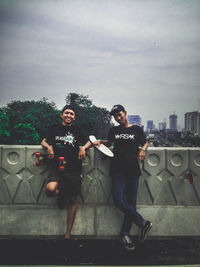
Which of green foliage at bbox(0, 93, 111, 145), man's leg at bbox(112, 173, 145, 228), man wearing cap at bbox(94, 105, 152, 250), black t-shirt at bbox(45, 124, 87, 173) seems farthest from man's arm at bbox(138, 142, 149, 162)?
green foliage at bbox(0, 93, 111, 145)

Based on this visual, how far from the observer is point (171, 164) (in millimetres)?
4133

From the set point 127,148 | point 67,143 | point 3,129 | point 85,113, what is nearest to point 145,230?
point 127,148

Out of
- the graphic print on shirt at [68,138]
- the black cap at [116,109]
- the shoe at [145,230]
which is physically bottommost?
the shoe at [145,230]

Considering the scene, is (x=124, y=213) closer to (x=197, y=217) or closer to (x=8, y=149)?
(x=197, y=217)

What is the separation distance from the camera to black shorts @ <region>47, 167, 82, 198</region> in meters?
3.76

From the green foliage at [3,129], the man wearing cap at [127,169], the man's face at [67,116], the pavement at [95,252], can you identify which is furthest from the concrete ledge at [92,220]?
the green foliage at [3,129]

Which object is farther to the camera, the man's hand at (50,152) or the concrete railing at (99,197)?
the concrete railing at (99,197)

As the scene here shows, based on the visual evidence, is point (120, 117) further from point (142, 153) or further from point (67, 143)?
point (67, 143)

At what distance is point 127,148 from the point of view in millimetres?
3840

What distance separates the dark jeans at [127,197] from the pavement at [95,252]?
0.34 meters

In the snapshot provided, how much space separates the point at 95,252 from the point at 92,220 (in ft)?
2.12

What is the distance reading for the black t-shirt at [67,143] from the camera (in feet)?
12.5

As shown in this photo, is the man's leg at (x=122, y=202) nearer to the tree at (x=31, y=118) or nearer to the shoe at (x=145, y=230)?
the shoe at (x=145, y=230)

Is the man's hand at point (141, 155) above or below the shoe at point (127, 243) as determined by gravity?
above
